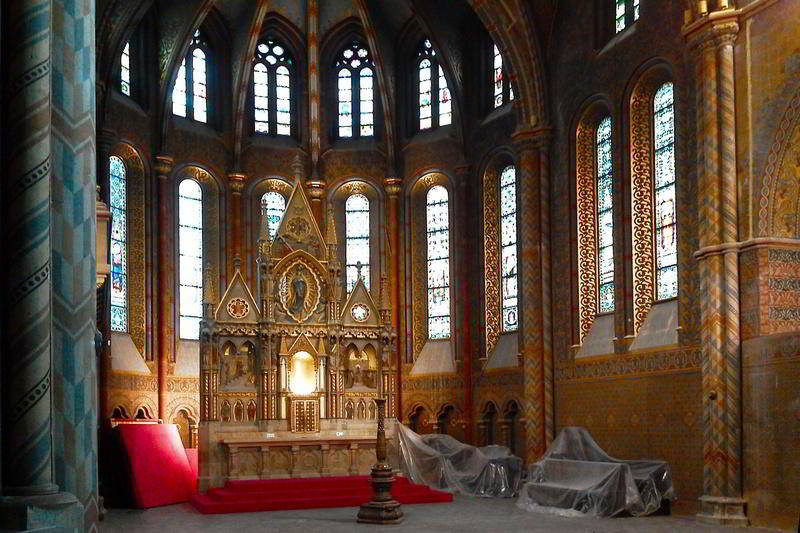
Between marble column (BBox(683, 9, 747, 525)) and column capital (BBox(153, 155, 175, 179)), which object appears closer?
marble column (BBox(683, 9, 747, 525))

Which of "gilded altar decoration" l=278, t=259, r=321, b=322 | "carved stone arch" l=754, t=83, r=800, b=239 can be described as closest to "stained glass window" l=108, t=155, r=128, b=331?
"gilded altar decoration" l=278, t=259, r=321, b=322

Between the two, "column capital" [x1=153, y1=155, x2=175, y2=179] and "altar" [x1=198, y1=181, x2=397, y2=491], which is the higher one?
"column capital" [x1=153, y1=155, x2=175, y2=179]

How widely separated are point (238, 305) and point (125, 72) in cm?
830

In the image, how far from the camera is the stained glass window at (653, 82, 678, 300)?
22297 millimetres

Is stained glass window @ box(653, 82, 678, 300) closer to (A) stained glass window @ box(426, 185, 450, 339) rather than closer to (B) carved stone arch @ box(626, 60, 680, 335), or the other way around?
(B) carved stone arch @ box(626, 60, 680, 335)

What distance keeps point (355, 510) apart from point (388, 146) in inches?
537

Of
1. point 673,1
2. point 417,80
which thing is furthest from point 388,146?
point 673,1

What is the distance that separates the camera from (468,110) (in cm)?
3073

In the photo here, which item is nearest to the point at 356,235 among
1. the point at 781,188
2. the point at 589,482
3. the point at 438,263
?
the point at 438,263

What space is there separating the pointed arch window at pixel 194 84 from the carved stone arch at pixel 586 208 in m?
11.7

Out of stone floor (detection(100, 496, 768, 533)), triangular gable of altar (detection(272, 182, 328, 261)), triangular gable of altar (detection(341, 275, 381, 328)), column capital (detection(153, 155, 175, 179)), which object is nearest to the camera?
stone floor (detection(100, 496, 768, 533))

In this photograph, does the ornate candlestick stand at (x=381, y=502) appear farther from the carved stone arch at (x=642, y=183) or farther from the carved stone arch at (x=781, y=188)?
the carved stone arch at (x=781, y=188)

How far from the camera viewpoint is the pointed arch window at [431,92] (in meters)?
31.9

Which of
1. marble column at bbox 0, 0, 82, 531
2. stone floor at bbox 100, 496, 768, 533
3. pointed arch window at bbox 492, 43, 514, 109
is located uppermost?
pointed arch window at bbox 492, 43, 514, 109
